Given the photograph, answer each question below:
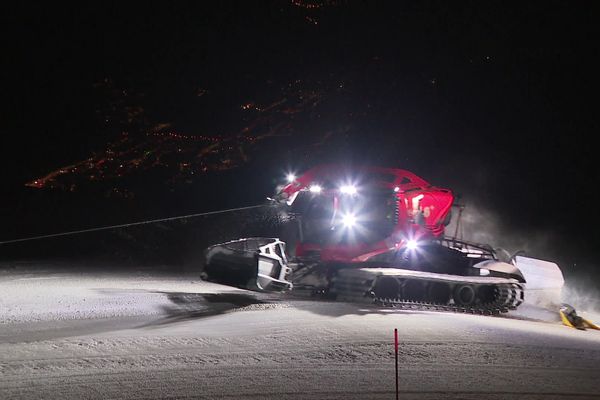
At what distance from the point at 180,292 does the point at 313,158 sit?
19.4 metres

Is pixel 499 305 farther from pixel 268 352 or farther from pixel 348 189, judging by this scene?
pixel 268 352

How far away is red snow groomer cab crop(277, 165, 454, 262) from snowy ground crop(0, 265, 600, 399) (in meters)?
1.33

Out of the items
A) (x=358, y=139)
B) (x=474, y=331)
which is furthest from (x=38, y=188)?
(x=474, y=331)

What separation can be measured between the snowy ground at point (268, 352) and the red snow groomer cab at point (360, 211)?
1.33 meters

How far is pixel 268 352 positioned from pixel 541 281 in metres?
8.02

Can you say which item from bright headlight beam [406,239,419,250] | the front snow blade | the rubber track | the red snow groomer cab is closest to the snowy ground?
the front snow blade

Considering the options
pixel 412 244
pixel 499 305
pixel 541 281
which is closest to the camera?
pixel 499 305

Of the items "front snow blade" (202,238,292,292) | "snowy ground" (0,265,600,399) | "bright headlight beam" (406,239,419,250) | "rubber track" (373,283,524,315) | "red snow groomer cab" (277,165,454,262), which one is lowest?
"snowy ground" (0,265,600,399)

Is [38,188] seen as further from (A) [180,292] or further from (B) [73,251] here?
(A) [180,292]

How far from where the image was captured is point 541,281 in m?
13.6

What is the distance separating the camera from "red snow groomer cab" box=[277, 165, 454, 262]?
12.0 metres

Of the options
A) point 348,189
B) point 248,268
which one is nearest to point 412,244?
point 348,189

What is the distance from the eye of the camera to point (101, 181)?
3020 cm

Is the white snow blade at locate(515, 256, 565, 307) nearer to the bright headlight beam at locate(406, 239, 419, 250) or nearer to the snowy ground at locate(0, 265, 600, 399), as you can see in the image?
the snowy ground at locate(0, 265, 600, 399)
